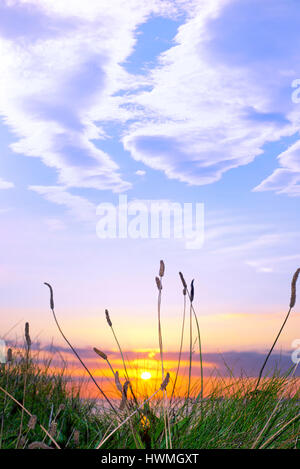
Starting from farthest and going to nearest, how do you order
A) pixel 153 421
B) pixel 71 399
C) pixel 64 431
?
pixel 71 399 → pixel 64 431 → pixel 153 421

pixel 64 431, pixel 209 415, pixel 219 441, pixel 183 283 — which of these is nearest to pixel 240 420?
pixel 209 415

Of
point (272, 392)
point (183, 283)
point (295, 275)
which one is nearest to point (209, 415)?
point (272, 392)

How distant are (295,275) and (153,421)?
187 centimetres

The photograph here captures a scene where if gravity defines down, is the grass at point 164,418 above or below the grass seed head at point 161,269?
below

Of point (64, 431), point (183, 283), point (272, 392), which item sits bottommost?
point (64, 431)

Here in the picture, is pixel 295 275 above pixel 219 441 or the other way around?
above

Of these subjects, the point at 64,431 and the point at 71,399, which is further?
the point at 71,399

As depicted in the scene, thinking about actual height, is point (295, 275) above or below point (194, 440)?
above

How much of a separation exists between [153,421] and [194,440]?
501 millimetres

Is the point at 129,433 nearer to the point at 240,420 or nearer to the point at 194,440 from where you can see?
the point at 194,440

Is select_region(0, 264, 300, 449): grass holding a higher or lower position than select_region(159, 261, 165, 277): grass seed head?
lower

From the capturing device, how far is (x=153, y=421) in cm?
459
